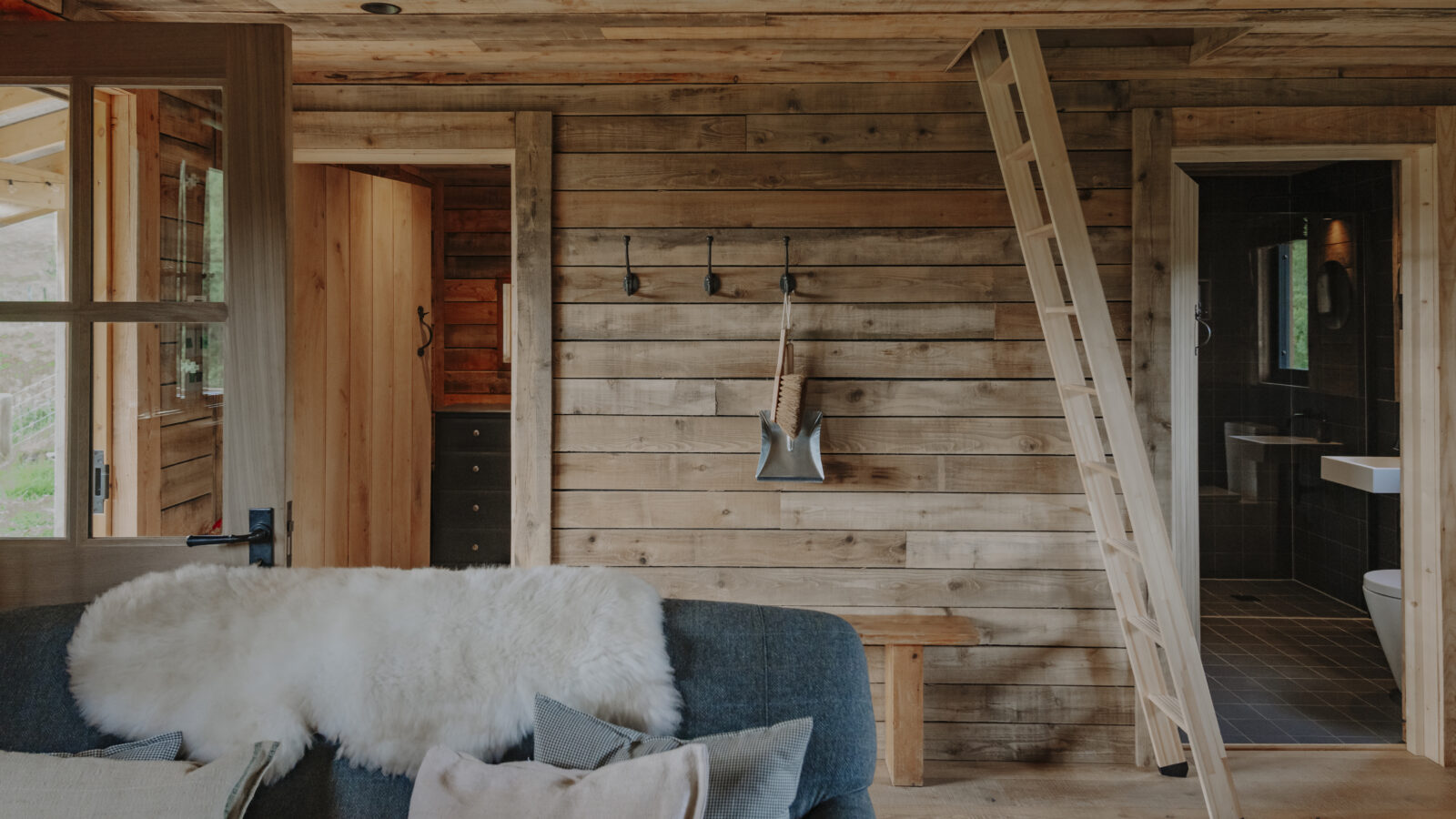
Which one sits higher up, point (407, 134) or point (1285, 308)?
point (407, 134)

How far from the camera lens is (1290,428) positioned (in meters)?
4.96

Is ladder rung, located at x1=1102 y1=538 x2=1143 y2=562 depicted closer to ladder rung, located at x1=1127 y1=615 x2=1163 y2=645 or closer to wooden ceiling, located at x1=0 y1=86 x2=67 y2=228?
ladder rung, located at x1=1127 y1=615 x2=1163 y2=645

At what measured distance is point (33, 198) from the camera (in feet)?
6.17

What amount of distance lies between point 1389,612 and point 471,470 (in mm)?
3876

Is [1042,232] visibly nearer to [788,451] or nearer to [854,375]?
[854,375]

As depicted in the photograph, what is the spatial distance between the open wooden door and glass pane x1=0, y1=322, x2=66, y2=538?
1.40m

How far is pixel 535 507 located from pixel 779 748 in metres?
1.75

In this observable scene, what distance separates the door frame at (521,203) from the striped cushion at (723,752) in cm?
159

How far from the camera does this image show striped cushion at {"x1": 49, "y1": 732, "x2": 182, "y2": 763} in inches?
53.6

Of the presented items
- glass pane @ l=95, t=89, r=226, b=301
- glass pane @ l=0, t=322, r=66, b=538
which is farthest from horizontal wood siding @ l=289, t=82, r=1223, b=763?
glass pane @ l=0, t=322, r=66, b=538

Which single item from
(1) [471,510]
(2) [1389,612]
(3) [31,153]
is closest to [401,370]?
(1) [471,510]

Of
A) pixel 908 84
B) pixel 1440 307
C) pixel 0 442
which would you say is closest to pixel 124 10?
pixel 0 442

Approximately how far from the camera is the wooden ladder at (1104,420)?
2.28m

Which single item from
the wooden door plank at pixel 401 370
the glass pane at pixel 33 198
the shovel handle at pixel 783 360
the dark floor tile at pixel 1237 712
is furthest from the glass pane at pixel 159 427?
the dark floor tile at pixel 1237 712
